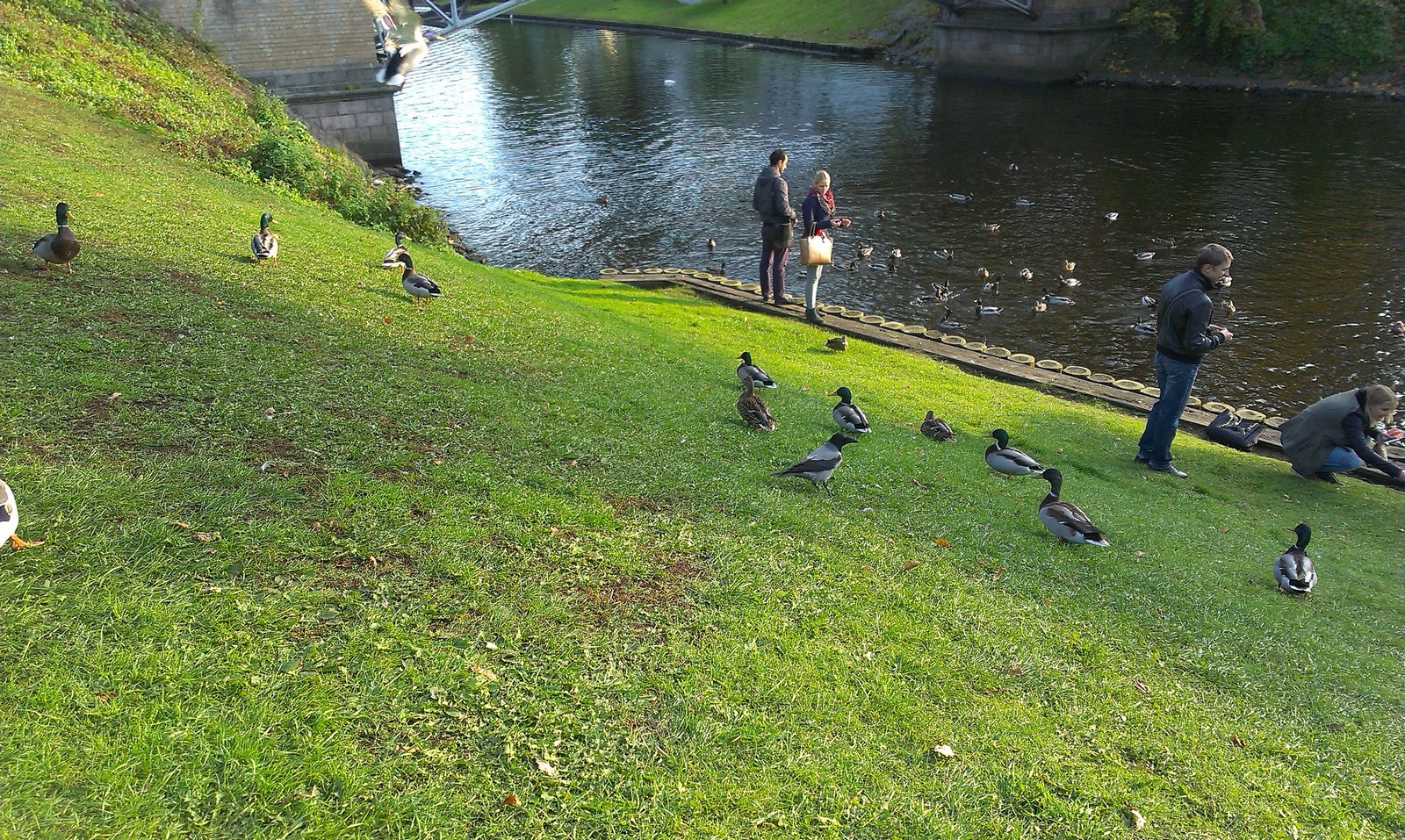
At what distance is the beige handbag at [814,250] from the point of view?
704 inches

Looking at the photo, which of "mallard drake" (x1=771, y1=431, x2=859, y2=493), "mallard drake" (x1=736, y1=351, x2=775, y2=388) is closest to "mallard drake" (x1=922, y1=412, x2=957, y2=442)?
"mallard drake" (x1=736, y1=351, x2=775, y2=388)

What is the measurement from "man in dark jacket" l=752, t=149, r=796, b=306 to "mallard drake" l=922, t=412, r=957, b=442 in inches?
271

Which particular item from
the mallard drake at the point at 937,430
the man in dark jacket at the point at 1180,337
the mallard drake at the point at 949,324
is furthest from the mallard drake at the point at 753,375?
the mallard drake at the point at 949,324

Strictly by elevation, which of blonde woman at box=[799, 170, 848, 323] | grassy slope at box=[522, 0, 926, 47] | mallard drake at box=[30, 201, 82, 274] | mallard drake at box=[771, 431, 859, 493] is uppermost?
grassy slope at box=[522, 0, 926, 47]

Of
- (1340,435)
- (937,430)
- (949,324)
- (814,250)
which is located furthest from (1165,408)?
(949,324)

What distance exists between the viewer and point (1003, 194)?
3384 cm

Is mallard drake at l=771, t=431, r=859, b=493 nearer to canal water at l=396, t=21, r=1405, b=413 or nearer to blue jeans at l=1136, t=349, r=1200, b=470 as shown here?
blue jeans at l=1136, t=349, r=1200, b=470

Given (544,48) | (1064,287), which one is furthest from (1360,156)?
(544,48)

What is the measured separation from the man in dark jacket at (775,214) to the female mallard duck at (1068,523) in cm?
1000

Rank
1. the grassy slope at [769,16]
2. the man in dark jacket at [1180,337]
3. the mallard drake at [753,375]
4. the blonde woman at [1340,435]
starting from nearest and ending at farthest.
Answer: the man in dark jacket at [1180,337]
the blonde woman at [1340,435]
the mallard drake at [753,375]
the grassy slope at [769,16]

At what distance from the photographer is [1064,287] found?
81.0 feet

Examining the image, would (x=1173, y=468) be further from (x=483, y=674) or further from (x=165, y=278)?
(x=165, y=278)

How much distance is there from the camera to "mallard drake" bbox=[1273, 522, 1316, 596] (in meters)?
9.55

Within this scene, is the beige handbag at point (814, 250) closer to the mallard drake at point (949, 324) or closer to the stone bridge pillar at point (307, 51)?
the mallard drake at point (949, 324)
